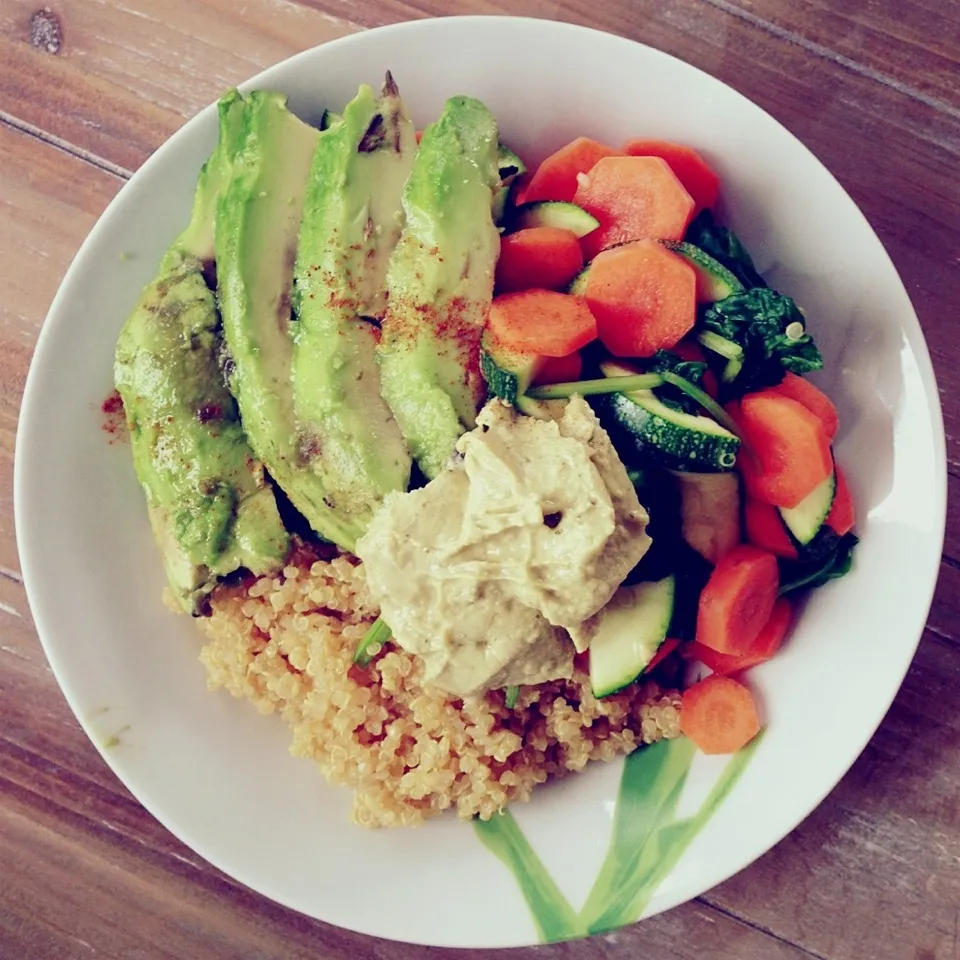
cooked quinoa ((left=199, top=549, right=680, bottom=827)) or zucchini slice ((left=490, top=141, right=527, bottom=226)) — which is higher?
zucchini slice ((left=490, top=141, right=527, bottom=226))

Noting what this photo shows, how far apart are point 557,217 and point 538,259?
12 cm

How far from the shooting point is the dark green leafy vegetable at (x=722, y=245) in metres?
1.94

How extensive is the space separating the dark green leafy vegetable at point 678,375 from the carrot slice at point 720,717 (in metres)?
0.62

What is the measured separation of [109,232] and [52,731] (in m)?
1.27

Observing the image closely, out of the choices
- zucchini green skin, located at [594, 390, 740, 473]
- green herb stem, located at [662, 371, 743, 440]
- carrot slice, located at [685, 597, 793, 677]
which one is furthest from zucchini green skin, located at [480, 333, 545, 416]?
carrot slice, located at [685, 597, 793, 677]

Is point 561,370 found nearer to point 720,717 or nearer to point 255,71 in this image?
point 720,717

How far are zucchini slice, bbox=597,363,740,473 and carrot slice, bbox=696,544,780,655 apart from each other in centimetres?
23

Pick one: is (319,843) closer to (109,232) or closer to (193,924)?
(193,924)

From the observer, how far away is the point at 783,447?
5.89 ft

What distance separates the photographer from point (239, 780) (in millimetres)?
2002

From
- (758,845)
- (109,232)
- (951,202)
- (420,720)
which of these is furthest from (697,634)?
(109,232)

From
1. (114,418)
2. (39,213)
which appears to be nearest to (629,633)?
(114,418)

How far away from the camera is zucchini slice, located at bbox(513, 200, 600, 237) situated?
75.1 inches

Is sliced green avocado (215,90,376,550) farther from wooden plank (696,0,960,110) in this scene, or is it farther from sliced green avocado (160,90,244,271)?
wooden plank (696,0,960,110)
